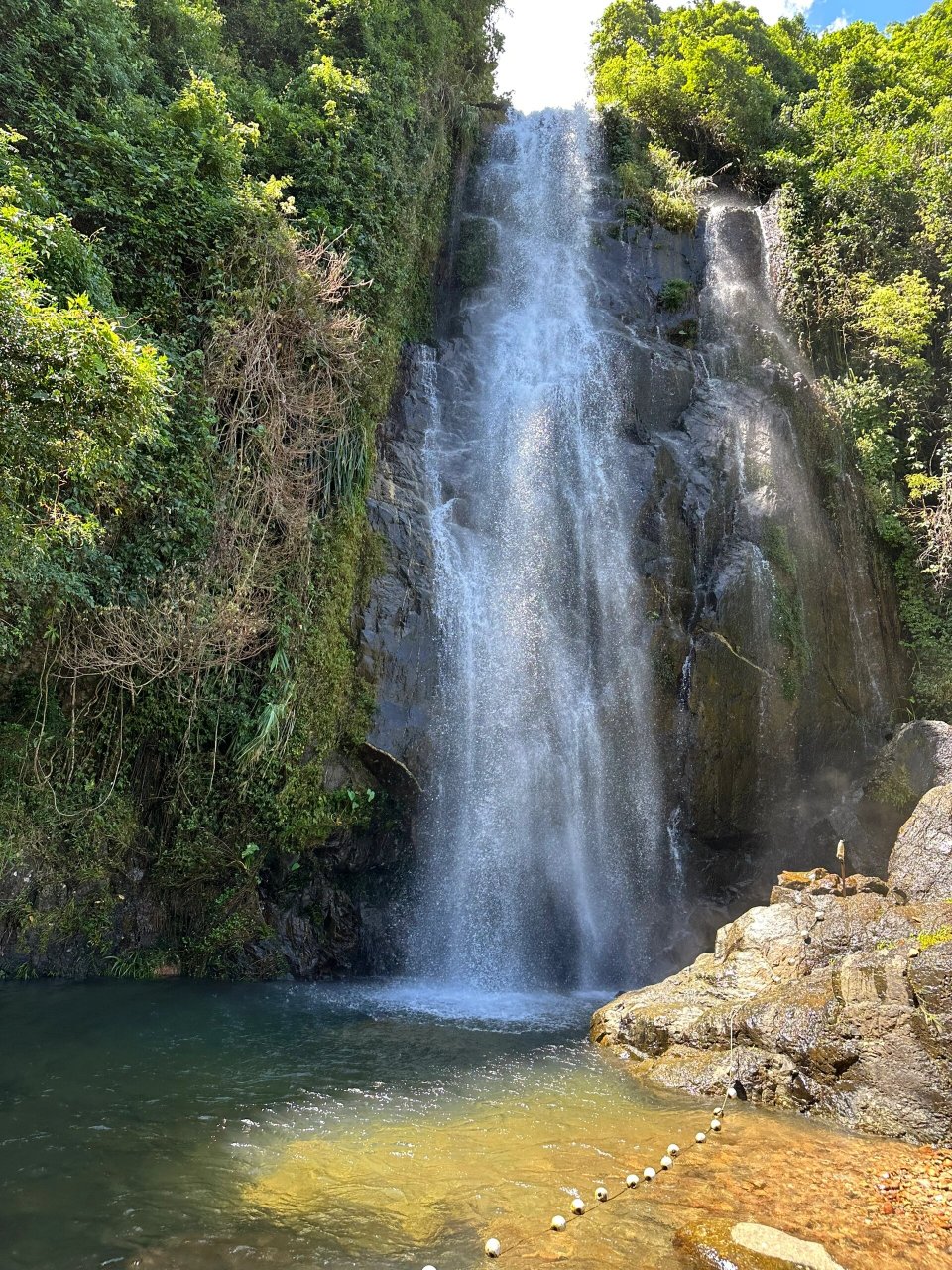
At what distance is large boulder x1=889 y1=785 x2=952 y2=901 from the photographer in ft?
31.8

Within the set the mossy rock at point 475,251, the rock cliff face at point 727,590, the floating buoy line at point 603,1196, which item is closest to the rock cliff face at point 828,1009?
the floating buoy line at point 603,1196

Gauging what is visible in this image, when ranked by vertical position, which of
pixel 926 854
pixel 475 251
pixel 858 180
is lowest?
pixel 926 854

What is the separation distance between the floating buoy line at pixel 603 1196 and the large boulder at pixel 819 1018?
1088mm

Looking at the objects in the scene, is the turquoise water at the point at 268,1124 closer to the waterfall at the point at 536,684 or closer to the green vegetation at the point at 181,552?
the green vegetation at the point at 181,552

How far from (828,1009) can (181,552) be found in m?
8.76

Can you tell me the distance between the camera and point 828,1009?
7.06 m

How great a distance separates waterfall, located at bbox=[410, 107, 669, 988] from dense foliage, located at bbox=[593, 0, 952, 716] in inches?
234

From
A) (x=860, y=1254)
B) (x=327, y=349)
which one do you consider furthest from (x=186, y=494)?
(x=860, y=1254)

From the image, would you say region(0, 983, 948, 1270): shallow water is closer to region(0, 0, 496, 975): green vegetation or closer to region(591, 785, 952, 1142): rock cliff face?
region(591, 785, 952, 1142): rock cliff face

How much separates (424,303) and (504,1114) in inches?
631

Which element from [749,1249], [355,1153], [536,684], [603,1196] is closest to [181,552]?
[536,684]

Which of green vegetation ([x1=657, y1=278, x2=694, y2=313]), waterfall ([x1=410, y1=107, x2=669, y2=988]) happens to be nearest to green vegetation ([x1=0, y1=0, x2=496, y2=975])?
waterfall ([x1=410, y1=107, x2=669, y2=988])

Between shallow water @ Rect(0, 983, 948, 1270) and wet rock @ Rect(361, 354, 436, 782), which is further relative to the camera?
wet rock @ Rect(361, 354, 436, 782)

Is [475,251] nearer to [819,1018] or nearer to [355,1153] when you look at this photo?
[819,1018]
